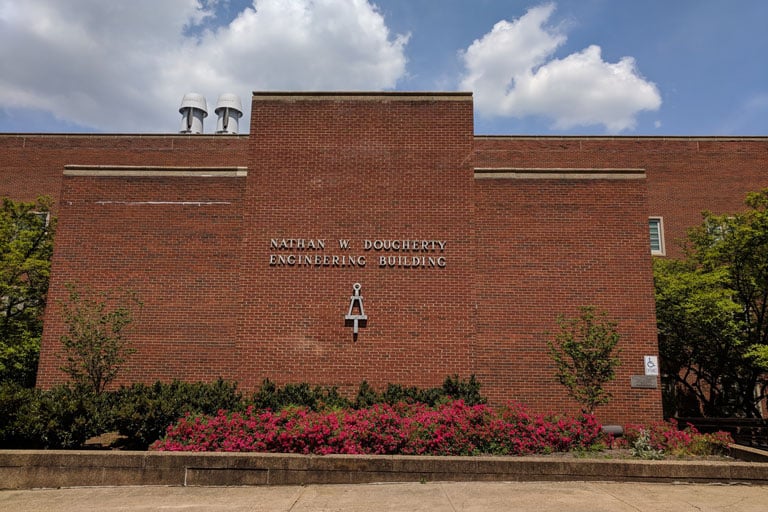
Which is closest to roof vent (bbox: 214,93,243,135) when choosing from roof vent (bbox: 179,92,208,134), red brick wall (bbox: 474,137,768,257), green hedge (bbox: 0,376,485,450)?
roof vent (bbox: 179,92,208,134)

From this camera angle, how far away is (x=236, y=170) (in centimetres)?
1376

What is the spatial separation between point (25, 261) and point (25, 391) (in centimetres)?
748

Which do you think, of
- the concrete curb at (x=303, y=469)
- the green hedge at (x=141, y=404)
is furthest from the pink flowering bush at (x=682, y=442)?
the green hedge at (x=141, y=404)

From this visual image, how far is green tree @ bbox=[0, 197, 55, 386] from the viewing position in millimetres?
14547

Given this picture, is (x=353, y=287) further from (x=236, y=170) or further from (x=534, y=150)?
(x=534, y=150)

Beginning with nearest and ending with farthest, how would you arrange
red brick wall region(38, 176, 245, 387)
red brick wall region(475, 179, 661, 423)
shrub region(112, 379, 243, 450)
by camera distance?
shrub region(112, 379, 243, 450), red brick wall region(475, 179, 661, 423), red brick wall region(38, 176, 245, 387)

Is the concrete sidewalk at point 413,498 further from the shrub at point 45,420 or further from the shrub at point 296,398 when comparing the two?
the shrub at point 296,398

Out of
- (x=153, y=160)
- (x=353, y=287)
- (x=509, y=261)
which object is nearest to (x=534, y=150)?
(x=509, y=261)

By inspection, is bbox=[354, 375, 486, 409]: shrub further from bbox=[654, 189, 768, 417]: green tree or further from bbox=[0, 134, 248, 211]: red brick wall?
bbox=[0, 134, 248, 211]: red brick wall

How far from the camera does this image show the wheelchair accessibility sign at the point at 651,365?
1255cm

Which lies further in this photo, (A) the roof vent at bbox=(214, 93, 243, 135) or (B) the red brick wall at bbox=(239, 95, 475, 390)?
(A) the roof vent at bbox=(214, 93, 243, 135)

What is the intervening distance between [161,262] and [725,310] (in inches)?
567

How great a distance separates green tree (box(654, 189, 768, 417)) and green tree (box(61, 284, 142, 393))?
1407 cm

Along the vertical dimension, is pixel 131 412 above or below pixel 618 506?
above
